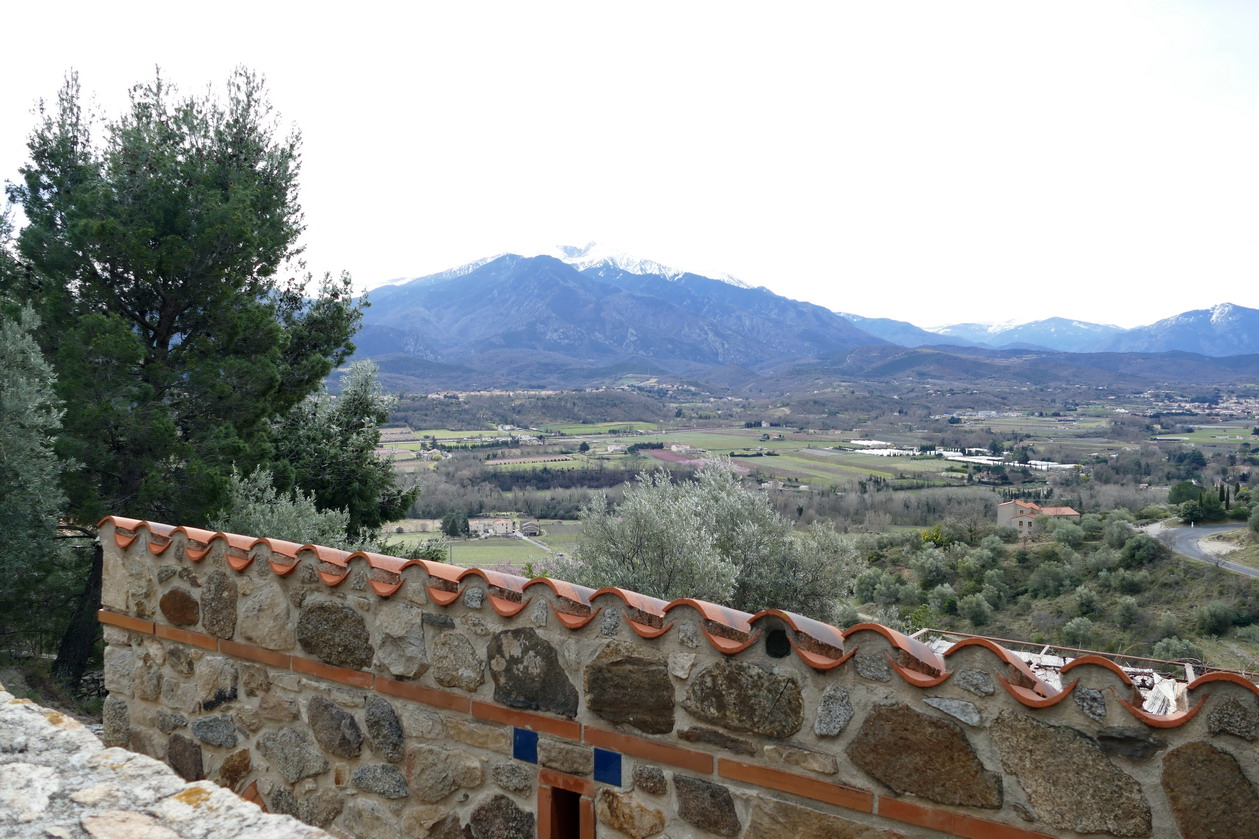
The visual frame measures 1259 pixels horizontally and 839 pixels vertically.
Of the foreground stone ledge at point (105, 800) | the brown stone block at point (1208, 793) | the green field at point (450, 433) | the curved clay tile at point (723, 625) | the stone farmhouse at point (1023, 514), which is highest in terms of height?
the curved clay tile at point (723, 625)

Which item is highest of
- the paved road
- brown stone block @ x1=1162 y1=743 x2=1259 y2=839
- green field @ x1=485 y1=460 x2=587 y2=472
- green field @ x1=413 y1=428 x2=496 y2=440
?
brown stone block @ x1=1162 y1=743 x2=1259 y2=839

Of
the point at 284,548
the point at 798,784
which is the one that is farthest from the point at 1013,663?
the point at 284,548

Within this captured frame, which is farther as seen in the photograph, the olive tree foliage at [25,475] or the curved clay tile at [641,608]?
the olive tree foliage at [25,475]

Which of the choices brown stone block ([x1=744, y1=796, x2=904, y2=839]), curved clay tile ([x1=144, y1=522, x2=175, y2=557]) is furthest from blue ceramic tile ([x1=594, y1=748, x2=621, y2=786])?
curved clay tile ([x1=144, y1=522, x2=175, y2=557])

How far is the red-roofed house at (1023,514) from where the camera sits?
3862 cm

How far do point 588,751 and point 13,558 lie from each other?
6.76 metres

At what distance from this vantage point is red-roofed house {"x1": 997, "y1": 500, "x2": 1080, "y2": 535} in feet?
127

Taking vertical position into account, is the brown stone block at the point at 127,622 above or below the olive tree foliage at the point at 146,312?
below

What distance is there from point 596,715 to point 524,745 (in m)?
0.38

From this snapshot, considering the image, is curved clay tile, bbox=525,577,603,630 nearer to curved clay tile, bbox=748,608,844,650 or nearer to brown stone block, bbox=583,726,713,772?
brown stone block, bbox=583,726,713,772

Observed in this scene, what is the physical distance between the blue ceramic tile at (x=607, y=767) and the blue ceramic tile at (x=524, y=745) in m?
0.27

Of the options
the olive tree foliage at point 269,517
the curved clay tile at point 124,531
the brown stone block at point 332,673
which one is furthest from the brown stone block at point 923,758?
the olive tree foliage at point 269,517

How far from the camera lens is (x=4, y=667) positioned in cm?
675

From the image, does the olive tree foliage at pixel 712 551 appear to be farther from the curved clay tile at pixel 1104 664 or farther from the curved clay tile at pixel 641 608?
the curved clay tile at pixel 1104 664
